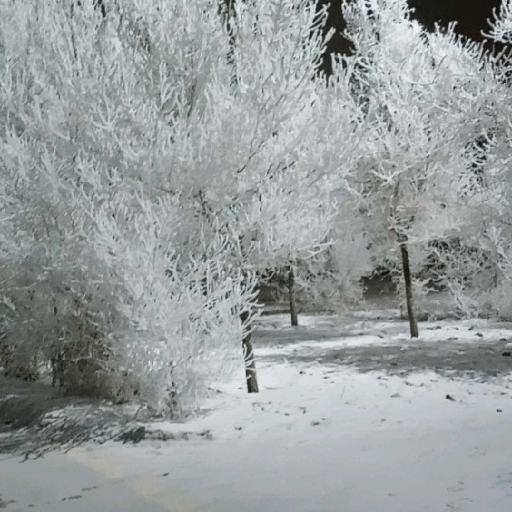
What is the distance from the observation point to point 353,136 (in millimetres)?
7305

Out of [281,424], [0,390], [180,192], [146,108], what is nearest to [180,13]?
[146,108]

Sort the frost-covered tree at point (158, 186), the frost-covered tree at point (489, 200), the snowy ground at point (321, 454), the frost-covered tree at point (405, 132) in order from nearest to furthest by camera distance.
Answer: the snowy ground at point (321, 454), the frost-covered tree at point (158, 186), the frost-covered tree at point (489, 200), the frost-covered tree at point (405, 132)

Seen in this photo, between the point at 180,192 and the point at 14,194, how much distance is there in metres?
1.88

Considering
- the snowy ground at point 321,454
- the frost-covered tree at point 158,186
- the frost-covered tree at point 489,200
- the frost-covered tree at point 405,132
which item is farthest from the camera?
the frost-covered tree at point 405,132

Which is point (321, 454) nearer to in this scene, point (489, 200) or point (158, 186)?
point (158, 186)

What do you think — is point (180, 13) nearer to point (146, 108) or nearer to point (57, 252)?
point (146, 108)

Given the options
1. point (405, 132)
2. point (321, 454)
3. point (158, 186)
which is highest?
point (405, 132)

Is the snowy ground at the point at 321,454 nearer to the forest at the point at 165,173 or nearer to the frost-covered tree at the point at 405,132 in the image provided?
the forest at the point at 165,173

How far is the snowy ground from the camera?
4.34 metres

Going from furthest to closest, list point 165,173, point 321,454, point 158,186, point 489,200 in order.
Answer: point 489,200, point 158,186, point 165,173, point 321,454

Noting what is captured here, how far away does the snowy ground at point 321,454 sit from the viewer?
4336mm

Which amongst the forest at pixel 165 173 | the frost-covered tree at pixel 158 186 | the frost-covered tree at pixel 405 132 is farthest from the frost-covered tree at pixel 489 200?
the frost-covered tree at pixel 158 186

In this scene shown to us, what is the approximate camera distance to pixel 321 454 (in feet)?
17.5

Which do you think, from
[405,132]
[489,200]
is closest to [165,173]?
[405,132]
